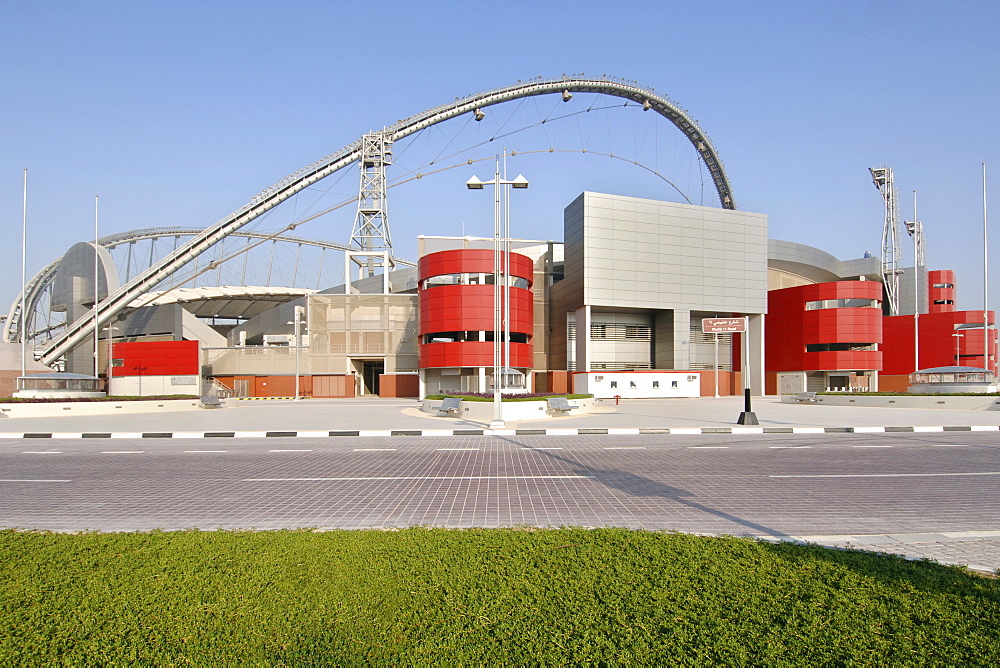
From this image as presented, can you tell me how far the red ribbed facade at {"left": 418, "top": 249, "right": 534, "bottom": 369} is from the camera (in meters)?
46.8

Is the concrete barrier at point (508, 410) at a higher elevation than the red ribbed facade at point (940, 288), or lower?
lower

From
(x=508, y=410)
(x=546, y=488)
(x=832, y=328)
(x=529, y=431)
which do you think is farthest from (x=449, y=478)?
(x=832, y=328)

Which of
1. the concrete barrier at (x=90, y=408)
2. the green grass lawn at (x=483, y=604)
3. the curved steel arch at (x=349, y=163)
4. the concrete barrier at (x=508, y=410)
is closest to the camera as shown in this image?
the green grass lawn at (x=483, y=604)

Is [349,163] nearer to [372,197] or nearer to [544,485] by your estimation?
[372,197]

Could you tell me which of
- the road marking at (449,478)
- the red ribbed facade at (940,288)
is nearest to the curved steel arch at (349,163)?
the red ribbed facade at (940,288)

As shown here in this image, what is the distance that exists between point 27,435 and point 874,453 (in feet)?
78.1

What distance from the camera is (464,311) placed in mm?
46844

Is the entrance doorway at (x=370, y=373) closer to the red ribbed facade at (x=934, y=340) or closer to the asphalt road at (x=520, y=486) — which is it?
the asphalt road at (x=520, y=486)

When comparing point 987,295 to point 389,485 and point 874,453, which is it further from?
point 389,485

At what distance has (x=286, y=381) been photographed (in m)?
58.3

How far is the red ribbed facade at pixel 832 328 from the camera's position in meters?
57.0

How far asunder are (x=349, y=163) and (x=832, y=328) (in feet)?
164

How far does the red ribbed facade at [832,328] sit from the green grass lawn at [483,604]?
194ft

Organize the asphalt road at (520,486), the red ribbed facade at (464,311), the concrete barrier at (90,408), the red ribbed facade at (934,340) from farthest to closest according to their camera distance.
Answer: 1. the red ribbed facade at (934,340)
2. the red ribbed facade at (464,311)
3. the concrete barrier at (90,408)
4. the asphalt road at (520,486)
